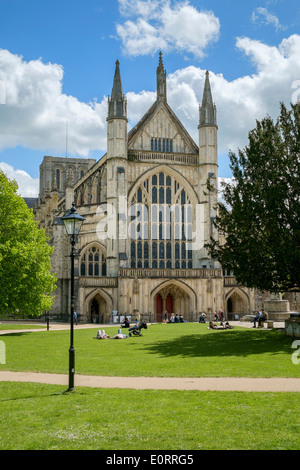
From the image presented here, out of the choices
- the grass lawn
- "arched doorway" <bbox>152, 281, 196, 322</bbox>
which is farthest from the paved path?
"arched doorway" <bbox>152, 281, 196, 322</bbox>

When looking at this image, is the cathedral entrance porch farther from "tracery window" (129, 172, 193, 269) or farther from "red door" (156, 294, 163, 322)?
Answer: "red door" (156, 294, 163, 322)

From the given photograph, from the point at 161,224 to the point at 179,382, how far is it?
37.4 metres

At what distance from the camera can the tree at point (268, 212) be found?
2412 cm

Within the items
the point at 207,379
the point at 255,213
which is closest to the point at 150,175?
the point at 255,213

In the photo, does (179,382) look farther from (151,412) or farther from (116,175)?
(116,175)

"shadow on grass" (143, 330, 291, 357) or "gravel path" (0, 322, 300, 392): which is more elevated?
"gravel path" (0, 322, 300, 392)

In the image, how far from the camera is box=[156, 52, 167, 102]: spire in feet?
173

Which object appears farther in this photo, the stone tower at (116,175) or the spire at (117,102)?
the spire at (117,102)

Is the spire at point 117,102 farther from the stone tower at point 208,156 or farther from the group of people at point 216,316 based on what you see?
the group of people at point 216,316

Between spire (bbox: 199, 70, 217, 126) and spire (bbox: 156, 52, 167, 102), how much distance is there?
164 inches

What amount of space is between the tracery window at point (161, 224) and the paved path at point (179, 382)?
34789 millimetres

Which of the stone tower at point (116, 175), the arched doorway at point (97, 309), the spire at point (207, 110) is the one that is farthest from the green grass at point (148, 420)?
the spire at point (207, 110)

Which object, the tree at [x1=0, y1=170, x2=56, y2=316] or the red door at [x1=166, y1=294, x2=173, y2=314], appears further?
the red door at [x1=166, y1=294, x2=173, y2=314]

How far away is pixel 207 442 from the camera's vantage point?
8000mm
